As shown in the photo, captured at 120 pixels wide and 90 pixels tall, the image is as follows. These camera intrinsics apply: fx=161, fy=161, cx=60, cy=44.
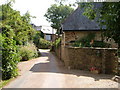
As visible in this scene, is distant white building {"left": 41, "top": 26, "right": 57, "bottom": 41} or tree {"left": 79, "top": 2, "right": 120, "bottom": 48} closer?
tree {"left": 79, "top": 2, "right": 120, "bottom": 48}

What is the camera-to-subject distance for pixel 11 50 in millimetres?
9539

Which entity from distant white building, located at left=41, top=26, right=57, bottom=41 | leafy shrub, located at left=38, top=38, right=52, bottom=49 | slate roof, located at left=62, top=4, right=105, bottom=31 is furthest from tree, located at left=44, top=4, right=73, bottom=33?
slate roof, located at left=62, top=4, right=105, bottom=31

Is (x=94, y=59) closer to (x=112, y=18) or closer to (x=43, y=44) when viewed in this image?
(x=112, y=18)

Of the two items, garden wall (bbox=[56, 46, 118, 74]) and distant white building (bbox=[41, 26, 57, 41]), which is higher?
distant white building (bbox=[41, 26, 57, 41])

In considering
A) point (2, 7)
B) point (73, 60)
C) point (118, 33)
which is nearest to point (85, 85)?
point (118, 33)

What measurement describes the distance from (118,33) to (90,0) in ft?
7.89

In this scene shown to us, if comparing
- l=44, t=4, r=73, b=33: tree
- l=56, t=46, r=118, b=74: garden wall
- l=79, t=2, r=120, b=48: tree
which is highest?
l=44, t=4, r=73, b=33: tree

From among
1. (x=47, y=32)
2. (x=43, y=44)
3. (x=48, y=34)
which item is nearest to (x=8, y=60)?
(x=43, y=44)

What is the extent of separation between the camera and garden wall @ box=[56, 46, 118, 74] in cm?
1048

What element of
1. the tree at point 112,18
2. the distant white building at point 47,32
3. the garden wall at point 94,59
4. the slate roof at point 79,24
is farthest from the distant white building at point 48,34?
the tree at point 112,18

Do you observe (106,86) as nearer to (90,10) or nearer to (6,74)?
(90,10)

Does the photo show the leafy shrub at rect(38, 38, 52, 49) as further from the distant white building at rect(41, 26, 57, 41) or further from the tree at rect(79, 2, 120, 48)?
the tree at rect(79, 2, 120, 48)

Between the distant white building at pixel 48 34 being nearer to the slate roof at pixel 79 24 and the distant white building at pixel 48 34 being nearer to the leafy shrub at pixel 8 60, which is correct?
the slate roof at pixel 79 24

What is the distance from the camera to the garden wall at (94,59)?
10.5 m
